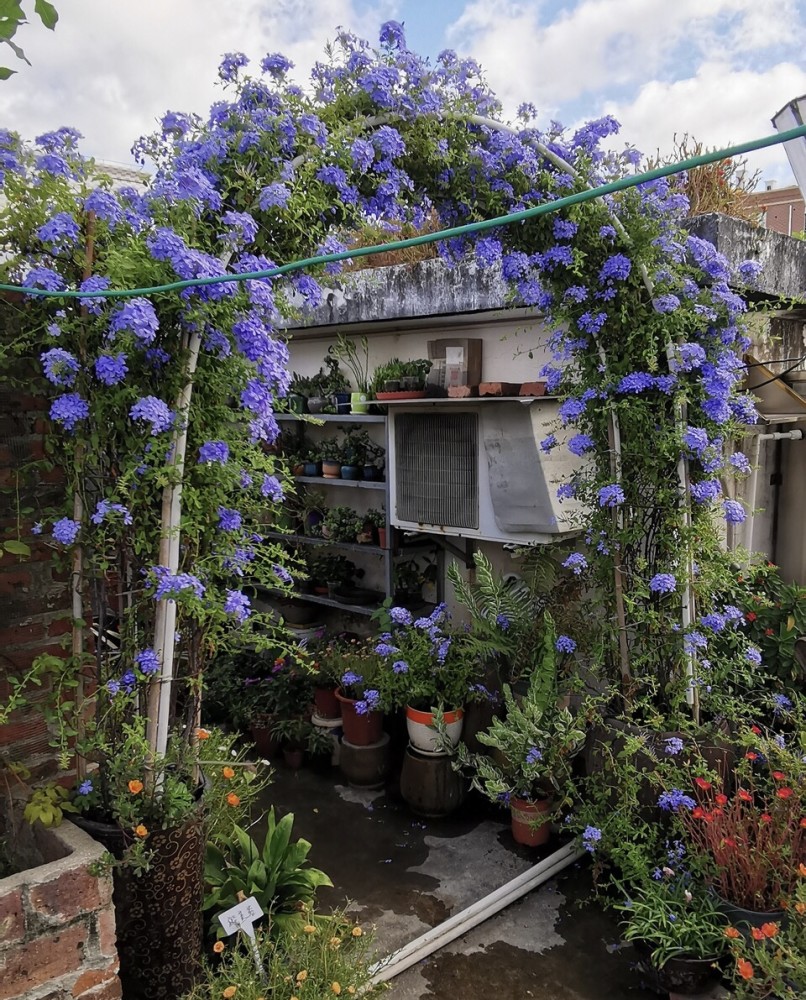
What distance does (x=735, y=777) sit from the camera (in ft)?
10.7

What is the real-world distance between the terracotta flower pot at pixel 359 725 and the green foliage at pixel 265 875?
1365 millimetres

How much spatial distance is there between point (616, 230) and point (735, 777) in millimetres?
2510

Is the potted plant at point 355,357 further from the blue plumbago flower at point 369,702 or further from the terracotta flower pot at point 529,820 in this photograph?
the terracotta flower pot at point 529,820

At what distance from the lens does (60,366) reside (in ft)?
6.98

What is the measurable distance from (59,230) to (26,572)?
3.78 ft

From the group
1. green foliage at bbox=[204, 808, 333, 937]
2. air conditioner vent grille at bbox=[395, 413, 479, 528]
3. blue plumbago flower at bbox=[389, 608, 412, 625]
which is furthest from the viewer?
air conditioner vent grille at bbox=[395, 413, 479, 528]

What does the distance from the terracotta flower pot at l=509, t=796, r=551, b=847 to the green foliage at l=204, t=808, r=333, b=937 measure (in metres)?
1.13

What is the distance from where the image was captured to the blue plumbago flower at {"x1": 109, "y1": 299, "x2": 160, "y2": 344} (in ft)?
6.58

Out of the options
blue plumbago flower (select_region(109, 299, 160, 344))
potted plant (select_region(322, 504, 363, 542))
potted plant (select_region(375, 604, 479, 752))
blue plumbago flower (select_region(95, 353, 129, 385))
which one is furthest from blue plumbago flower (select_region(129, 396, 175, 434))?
potted plant (select_region(322, 504, 363, 542))

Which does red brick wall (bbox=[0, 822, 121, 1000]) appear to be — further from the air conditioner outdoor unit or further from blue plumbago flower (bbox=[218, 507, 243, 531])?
the air conditioner outdoor unit

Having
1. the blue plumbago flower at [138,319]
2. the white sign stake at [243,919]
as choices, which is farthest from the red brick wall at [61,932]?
the blue plumbago flower at [138,319]

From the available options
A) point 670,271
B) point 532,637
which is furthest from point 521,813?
point 670,271

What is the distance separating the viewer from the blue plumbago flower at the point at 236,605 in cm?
236

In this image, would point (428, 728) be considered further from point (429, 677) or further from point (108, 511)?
point (108, 511)
